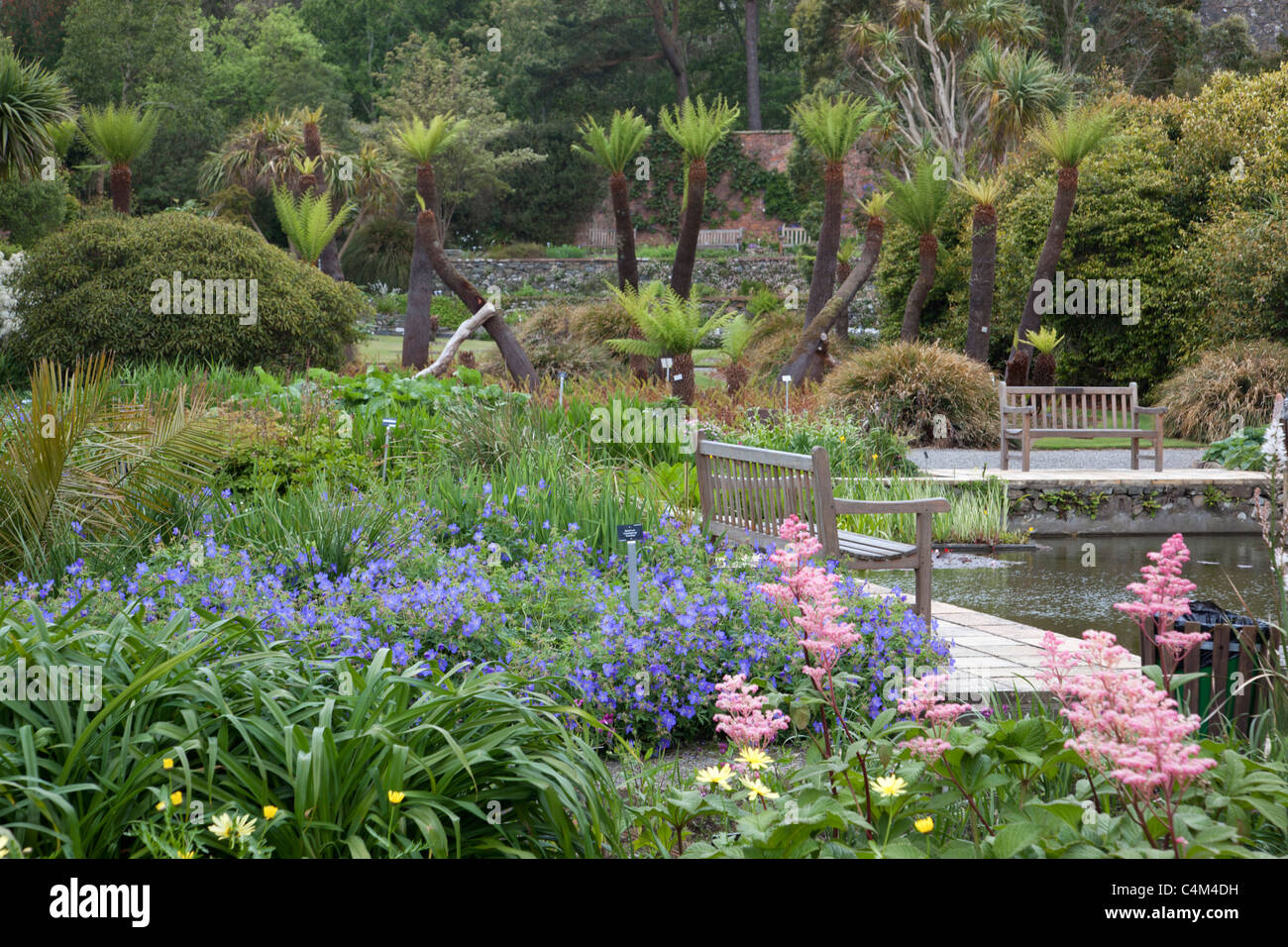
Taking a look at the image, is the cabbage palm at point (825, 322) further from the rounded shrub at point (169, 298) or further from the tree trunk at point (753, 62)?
the tree trunk at point (753, 62)

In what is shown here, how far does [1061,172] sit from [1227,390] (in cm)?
367

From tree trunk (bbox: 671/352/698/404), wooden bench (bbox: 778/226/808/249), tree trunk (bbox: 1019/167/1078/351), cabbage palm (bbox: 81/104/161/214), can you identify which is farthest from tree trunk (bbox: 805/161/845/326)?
wooden bench (bbox: 778/226/808/249)

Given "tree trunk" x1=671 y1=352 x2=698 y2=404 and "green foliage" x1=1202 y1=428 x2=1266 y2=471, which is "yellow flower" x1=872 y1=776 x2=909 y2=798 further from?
"green foliage" x1=1202 y1=428 x2=1266 y2=471

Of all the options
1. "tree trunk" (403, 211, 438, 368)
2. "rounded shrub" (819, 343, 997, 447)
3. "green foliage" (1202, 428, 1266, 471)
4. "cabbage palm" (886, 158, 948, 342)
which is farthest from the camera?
"cabbage palm" (886, 158, 948, 342)

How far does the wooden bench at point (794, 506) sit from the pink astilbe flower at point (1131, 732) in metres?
2.14

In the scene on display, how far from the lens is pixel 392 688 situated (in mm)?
2355

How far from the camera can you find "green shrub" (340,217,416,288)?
31250 millimetres

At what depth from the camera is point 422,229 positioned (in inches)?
548

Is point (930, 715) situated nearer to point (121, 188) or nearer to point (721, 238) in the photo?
point (121, 188)

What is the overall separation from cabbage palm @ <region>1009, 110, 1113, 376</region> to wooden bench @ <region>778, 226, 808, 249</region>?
18.1 m

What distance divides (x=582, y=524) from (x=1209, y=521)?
700 cm

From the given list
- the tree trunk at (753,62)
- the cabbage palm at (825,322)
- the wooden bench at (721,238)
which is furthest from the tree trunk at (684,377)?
the tree trunk at (753,62)

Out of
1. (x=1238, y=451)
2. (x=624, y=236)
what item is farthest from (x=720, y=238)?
(x=1238, y=451)

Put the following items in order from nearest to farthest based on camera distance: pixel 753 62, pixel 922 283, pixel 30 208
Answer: pixel 922 283
pixel 30 208
pixel 753 62
